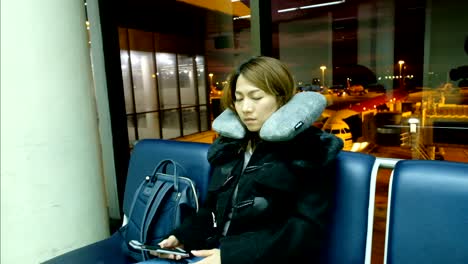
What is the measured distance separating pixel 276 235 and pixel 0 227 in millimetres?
1309

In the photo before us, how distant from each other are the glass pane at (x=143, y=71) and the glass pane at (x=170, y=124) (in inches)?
21.7

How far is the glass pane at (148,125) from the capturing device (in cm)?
1054

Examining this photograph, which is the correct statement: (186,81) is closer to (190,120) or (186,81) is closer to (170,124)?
(190,120)

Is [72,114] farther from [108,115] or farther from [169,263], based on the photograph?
[108,115]

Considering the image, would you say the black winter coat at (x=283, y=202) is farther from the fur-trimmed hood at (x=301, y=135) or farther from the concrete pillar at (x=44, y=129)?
the concrete pillar at (x=44, y=129)

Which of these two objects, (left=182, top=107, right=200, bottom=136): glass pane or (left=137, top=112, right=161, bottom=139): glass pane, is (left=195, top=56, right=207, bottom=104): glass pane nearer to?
(left=182, top=107, right=200, bottom=136): glass pane

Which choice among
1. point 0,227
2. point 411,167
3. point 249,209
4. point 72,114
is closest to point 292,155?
point 249,209

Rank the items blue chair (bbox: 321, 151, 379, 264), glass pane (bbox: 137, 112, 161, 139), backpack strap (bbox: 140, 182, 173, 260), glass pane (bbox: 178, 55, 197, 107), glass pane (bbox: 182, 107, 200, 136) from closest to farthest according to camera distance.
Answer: blue chair (bbox: 321, 151, 379, 264)
backpack strap (bbox: 140, 182, 173, 260)
glass pane (bbox: 137, 112, 161, 139)
glass pane (bbox: 178, 55, 197, 107)
glass pane (bbox: 182, 107, 200, 136)

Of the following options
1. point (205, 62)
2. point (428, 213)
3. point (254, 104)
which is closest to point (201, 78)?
point (205, 62)

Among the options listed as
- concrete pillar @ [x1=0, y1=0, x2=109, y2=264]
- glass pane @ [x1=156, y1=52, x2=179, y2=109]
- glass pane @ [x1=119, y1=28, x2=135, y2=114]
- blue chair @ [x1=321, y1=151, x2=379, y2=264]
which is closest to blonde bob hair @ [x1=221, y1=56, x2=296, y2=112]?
blue chair @ [x1=321, y1=151, x2=379, y2=264]

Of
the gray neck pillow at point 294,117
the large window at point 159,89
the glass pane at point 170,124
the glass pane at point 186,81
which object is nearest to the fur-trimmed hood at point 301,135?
the gray neck pillow at point 294,117

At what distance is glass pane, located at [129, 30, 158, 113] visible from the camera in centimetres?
1012

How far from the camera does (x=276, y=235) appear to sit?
1261 mm

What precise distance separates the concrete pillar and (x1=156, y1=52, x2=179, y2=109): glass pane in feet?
31.7
